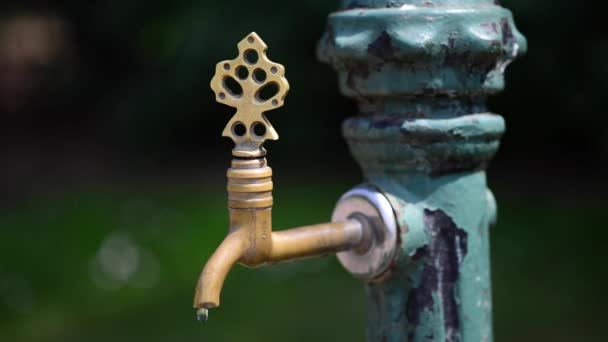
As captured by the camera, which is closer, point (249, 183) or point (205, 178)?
point (249, 183)

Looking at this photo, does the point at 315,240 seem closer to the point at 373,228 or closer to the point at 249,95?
the point at 373,228

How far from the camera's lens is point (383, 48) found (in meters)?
0.99

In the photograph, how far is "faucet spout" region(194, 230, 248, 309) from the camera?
875 mm

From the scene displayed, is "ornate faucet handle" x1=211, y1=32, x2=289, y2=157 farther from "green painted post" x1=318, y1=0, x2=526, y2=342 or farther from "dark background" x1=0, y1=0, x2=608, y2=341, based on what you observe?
"dark background" x1=0, y1=0, x2=608, y2=341

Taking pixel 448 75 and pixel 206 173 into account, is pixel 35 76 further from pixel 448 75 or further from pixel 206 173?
pixel 448 75

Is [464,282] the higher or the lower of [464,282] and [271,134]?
the lower

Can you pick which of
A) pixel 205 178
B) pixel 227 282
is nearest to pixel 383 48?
pixel 227 282

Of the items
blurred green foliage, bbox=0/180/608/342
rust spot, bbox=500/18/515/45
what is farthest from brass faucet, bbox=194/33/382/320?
blurred green foliage, bbox=0/180/608/342

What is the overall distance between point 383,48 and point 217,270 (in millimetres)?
321

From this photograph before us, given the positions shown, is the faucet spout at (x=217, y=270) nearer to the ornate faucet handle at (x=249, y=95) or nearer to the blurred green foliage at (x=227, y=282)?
the ornate faucet handle at (x=249, y=95)

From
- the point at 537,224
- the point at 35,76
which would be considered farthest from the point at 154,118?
the point at 537,224

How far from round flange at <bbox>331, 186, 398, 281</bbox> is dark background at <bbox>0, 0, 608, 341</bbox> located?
1.96m

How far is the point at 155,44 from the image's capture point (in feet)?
17.4

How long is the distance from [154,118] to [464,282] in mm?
4457
